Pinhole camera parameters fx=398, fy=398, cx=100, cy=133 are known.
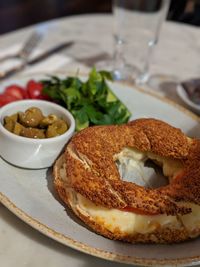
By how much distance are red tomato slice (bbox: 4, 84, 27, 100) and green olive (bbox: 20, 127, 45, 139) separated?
245 mm

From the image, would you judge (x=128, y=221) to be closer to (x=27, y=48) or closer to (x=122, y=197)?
(x=122, y=197)

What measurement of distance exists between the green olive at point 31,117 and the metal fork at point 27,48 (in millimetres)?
614

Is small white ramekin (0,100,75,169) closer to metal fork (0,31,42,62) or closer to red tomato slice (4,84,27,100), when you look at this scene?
red tomato slice (4,84,27,100)

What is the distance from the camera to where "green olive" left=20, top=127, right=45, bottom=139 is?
3.38ft

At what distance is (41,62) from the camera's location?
1.67 metres

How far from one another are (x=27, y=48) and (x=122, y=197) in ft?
3.49

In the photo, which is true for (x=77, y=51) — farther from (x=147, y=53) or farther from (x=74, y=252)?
(x=74, y=252)

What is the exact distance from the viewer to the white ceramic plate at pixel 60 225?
76cm

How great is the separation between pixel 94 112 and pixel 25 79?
297 millimetres

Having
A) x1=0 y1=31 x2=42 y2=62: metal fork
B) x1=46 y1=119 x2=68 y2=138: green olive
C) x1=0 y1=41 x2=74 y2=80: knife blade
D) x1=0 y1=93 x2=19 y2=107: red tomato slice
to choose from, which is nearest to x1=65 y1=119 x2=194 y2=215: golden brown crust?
x1=46 y1=119 x2=68 y2=138: green olive

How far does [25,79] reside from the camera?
1336 millimetres

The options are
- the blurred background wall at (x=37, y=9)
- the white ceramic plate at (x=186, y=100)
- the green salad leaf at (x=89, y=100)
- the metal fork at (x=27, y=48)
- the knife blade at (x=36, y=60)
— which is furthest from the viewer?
the blurred background wall at (x=37, y=9)

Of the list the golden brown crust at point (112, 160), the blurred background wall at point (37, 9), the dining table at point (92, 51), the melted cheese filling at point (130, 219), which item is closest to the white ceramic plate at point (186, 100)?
the dining table at point (92, 51)

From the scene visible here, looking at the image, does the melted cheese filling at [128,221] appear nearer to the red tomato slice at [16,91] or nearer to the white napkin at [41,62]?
the red tomato slice at [16,91]
